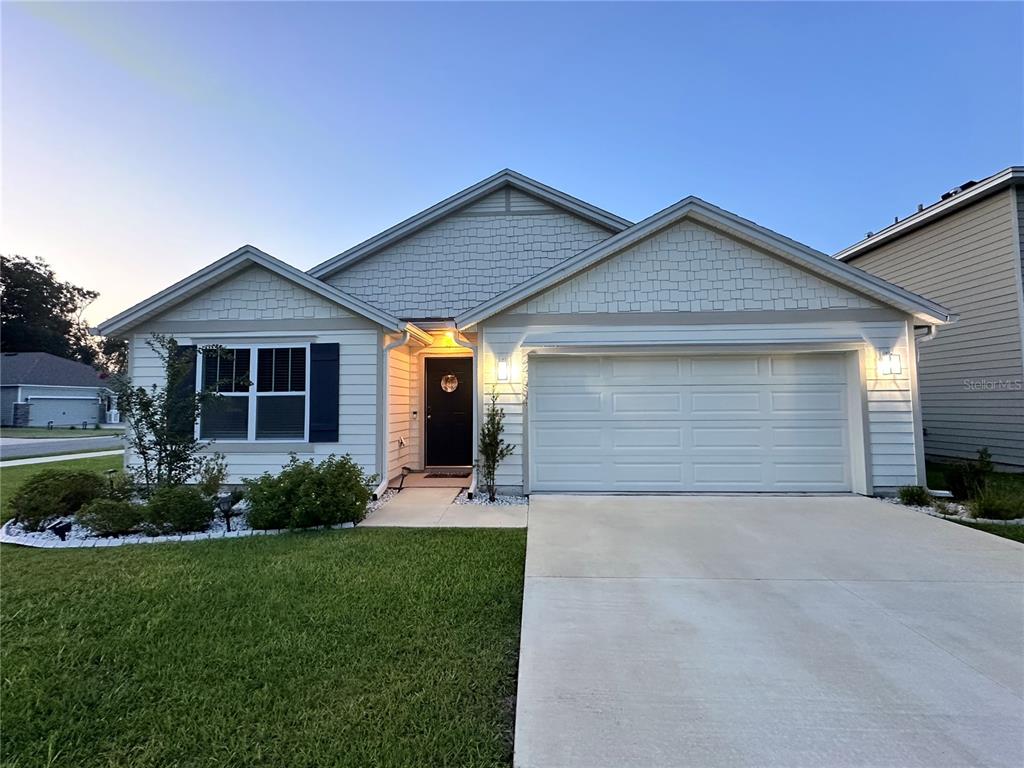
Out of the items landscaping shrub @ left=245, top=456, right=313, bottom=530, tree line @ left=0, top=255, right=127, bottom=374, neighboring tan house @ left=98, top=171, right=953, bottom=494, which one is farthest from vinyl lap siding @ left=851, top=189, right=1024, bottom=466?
tree line @ left=0, top=255, right=127, bottom=374

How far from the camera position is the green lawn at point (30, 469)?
27.7 ft

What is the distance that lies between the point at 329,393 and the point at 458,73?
859cm

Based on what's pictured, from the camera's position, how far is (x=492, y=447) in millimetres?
7438

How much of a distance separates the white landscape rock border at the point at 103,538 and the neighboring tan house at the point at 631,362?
1.89 metres

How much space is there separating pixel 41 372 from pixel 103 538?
1425 inches

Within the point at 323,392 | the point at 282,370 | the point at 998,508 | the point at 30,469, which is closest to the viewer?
the point at 998,508

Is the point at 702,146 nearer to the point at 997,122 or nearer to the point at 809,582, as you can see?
the point at 997,122

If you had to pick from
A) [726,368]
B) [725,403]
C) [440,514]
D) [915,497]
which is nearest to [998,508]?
[915,497]

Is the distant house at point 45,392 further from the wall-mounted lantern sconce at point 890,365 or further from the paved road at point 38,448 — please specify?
the wall-mounted lantern sconce at point 890,365

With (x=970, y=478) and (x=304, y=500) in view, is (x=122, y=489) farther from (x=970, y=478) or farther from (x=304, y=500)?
(x=970, y=478)

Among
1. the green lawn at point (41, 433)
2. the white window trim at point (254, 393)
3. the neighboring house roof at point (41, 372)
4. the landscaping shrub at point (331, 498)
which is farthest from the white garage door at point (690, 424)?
the neighboring house roof at point (41, 372)

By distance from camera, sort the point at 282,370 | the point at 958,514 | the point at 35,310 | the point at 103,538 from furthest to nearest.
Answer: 1. the point at 35,310
2. the point at 282,370
3. the point at 958,514
4. the point at 103,538

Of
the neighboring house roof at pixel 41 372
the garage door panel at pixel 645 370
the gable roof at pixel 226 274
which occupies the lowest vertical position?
the garage door panel at pixel 645 370

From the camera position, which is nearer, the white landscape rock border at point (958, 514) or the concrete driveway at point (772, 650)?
the concrete driveway at point (772, 650)
